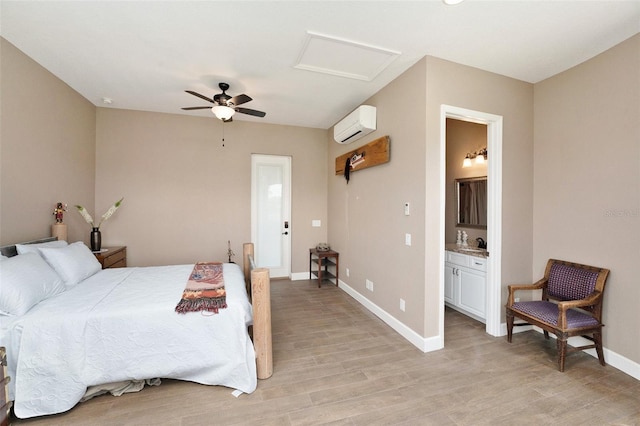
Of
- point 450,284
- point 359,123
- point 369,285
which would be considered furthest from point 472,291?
point 359,123

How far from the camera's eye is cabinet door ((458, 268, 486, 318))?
3191 mm

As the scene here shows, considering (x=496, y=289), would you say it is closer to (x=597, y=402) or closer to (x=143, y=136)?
(x=597, y=402)

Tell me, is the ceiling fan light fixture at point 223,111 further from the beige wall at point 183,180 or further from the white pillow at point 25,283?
the white pillow at point 25,283

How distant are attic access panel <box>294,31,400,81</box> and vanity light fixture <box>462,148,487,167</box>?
1.92 m

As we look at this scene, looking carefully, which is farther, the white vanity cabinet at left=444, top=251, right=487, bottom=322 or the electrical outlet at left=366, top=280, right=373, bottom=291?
the electrical outlet at left=366, top=280, right=373, bottom=291

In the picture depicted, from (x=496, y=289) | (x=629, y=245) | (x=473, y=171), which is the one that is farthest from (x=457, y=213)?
(x=629, y=245)

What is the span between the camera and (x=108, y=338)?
75.3 inches

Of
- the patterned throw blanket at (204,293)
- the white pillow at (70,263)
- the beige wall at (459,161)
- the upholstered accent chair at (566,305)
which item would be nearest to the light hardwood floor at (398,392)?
the upholstered accent chair at (566,305)

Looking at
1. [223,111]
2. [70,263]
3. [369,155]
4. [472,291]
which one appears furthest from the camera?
[369,155]

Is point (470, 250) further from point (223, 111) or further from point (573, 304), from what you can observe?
point (223, 111)

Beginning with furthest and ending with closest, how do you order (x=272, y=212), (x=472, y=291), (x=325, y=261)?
(x=325, y=261), (x=272, y=212), (x=472, y=291)

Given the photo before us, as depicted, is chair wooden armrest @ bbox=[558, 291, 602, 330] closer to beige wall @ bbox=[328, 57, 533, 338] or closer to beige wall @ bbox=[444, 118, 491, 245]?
beige wall @ bbox=[328, 57, 533, 338]

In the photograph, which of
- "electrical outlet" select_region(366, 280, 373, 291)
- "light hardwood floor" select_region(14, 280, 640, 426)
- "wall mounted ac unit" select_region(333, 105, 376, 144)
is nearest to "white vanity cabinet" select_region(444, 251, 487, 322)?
"light hardwood floor" select_region(14, 280, 640, 426)

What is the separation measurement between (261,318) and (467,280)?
2598 mm
